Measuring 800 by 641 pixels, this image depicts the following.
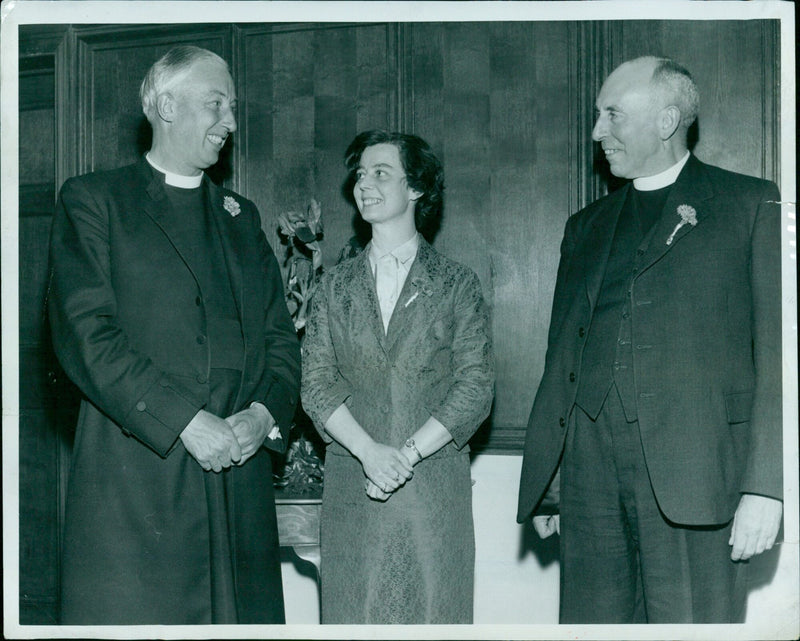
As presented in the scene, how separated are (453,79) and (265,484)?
188 centimetres

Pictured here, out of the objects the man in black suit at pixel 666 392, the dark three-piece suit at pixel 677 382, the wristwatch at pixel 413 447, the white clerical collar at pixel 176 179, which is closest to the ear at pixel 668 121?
the man in black suit at pixel 666 392

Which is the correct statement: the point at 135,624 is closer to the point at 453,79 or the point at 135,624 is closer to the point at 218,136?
the point at 218,136

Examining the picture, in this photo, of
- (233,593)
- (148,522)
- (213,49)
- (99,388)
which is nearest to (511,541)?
(233,593)

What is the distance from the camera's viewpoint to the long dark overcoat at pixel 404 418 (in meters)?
3.12

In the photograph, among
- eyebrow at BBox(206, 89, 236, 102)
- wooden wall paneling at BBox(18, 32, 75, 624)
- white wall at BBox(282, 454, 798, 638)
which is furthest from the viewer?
wooden wall paneling at BBox(18, 32, 75, 624)

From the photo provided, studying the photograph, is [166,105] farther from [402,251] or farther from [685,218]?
[685,218]

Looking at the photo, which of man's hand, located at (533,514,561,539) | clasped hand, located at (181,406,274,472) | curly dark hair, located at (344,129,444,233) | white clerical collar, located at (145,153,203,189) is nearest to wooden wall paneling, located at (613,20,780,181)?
curly dark hair, located at (344,129,444,233)

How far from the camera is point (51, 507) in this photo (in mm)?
4434

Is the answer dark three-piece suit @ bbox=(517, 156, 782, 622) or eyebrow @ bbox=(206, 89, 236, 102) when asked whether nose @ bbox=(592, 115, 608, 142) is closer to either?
dark three-piece suit @ bbox=(517, 156, 782, 622)

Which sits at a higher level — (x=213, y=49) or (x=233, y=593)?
(x=213, y=49)

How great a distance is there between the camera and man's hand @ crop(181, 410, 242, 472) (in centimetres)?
297

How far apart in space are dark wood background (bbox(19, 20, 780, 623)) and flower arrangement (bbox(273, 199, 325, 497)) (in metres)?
0.28

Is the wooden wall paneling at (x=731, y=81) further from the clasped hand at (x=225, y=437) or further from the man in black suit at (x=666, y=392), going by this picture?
the clasped hand at (x=225, y=437)

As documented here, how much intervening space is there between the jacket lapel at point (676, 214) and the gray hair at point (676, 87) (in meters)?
0.20
